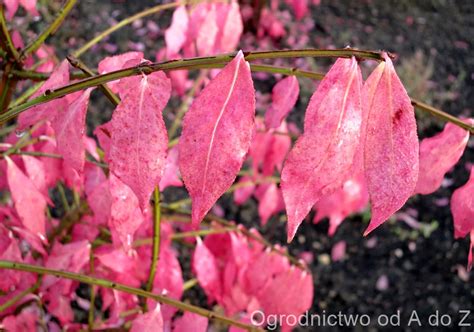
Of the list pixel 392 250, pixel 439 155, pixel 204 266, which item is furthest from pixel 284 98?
pixel 392 250

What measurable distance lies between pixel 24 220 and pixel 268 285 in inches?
23.1

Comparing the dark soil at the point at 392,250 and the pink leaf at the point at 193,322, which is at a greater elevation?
the dark soil at the point at 392,250

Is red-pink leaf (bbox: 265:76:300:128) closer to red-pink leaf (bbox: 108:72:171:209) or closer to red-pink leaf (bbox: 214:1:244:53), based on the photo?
red-pink leaf (bbox: 108:72:171:209)

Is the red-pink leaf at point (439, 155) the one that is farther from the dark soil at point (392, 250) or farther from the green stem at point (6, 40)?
the dark soil at point (392, 250)

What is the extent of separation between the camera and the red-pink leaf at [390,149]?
56 cm

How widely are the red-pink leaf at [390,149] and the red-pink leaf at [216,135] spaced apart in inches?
4.4

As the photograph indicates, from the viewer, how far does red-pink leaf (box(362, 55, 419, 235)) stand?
1.82 feet

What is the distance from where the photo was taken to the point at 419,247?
265 centimetres

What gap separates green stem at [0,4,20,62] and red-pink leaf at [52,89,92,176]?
0.29 m

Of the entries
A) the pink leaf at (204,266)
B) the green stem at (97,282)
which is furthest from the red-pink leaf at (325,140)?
the pink leaf at (204,266)

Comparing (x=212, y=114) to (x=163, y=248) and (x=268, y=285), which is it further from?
(x=268, y=285)

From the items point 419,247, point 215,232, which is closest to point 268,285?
point 215,232

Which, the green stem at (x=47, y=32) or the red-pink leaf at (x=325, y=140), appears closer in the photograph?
the red-pink leaf at (x=325, y=140)

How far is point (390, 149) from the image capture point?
1.84 feet
